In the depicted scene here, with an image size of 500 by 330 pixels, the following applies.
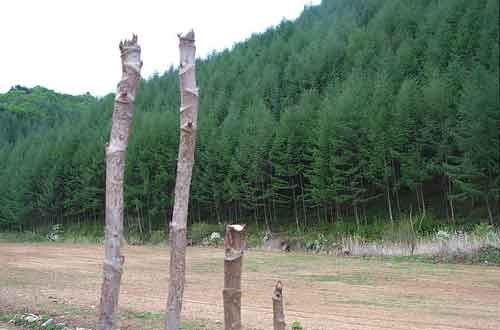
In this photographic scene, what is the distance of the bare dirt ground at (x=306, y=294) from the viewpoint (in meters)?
7.84

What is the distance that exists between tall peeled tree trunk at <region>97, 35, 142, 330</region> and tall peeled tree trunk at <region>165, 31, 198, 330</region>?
12.4 inches

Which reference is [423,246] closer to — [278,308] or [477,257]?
[477,257]

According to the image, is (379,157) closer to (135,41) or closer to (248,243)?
(248,243)

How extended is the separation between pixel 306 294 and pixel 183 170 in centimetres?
818

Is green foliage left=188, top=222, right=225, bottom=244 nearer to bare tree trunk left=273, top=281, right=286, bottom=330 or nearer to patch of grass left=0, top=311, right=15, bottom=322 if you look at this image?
patch of grass left=0, top=311, right=15, bottom=322

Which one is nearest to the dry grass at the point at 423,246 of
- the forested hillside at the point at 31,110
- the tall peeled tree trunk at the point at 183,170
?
the tall peeled tree trunk at the point at 183,170

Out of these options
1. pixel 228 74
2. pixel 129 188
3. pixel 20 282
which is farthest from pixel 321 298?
pixel 228 74

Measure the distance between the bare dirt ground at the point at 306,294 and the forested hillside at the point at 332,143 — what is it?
32.9 feet

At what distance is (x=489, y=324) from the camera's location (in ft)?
24.7

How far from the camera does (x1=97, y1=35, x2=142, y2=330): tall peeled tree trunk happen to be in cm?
318

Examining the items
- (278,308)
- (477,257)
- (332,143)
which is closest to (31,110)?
(332,143)

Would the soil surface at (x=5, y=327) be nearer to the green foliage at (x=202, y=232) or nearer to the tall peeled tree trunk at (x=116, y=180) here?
the tall peeled tree trunk at (x=116, y=180)

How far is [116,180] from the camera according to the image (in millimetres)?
3270

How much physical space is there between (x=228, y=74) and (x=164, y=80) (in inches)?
791
